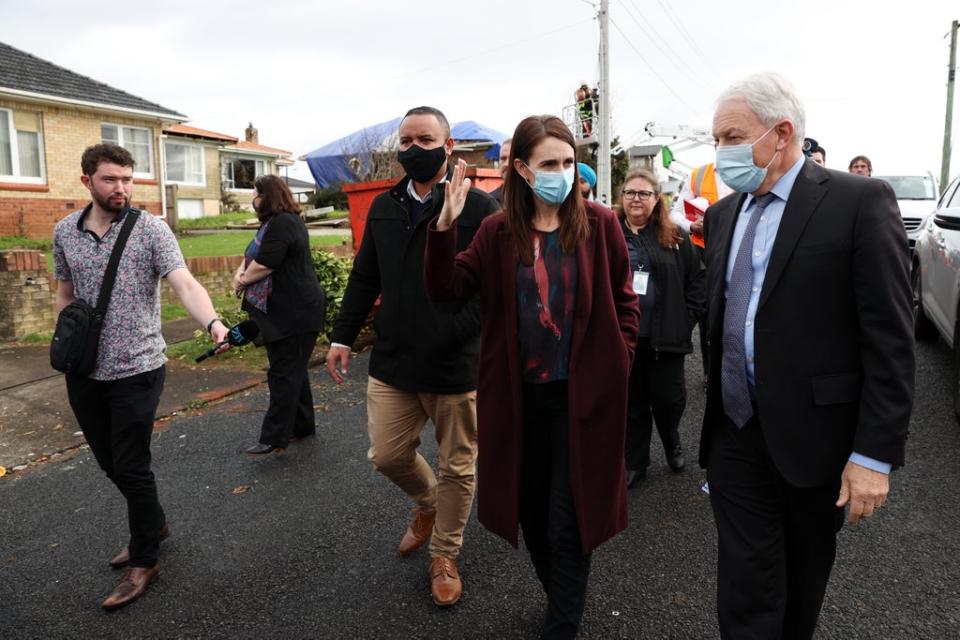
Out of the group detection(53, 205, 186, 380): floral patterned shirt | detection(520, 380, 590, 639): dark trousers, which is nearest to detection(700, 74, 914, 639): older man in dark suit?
detection(520, 380, 590, 639): dark trousers

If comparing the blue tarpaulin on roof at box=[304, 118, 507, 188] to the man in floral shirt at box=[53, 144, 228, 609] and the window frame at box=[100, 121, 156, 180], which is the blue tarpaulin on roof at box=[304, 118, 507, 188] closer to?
the window frame at box=[100, 121, 156, 180]

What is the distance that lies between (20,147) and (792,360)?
2088 centimetres

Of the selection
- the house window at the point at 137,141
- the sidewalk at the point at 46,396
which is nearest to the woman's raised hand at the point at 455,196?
the sidewalk at the point at 46,396

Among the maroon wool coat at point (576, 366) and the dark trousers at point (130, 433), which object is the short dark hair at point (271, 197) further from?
the maroon wool coat at point (576, 366)

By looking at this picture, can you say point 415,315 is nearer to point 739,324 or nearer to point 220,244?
point 739,324

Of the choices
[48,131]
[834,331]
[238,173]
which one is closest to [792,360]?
[834,331]

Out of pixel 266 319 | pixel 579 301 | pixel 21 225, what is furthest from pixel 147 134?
pixel 579 301

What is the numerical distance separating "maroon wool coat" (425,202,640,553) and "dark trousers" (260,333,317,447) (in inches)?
96.0

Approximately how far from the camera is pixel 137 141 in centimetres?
2156

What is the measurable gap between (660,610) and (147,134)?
894 inches

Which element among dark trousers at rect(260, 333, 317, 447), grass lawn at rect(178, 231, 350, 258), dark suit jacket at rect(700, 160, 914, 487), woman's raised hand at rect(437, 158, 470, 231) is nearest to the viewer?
dark suit jacket at rect(700, 160, 914, 487)

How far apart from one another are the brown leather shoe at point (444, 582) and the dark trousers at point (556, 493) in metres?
0.52

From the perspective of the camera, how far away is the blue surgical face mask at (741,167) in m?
2.15

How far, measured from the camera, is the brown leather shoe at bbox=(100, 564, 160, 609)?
3.08 metres
